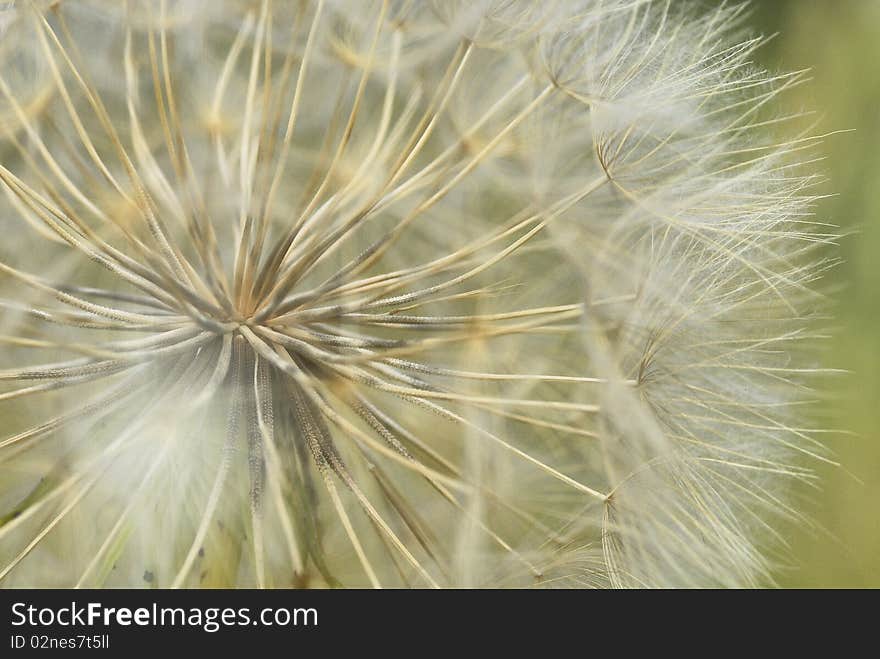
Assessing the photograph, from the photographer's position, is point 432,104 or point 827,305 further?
point 827,305

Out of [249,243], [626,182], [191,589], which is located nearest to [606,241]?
[626,182]

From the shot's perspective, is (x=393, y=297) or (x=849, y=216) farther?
(x=849, y=216)

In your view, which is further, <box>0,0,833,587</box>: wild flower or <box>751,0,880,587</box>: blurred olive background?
<box>751,0,880,587</box>: blurred olive background

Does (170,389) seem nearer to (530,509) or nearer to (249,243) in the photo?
(249,243)

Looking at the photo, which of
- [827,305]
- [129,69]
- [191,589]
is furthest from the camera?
[827,305]

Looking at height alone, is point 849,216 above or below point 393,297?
above

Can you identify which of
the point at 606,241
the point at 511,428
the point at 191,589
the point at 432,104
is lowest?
the point at 191,589
